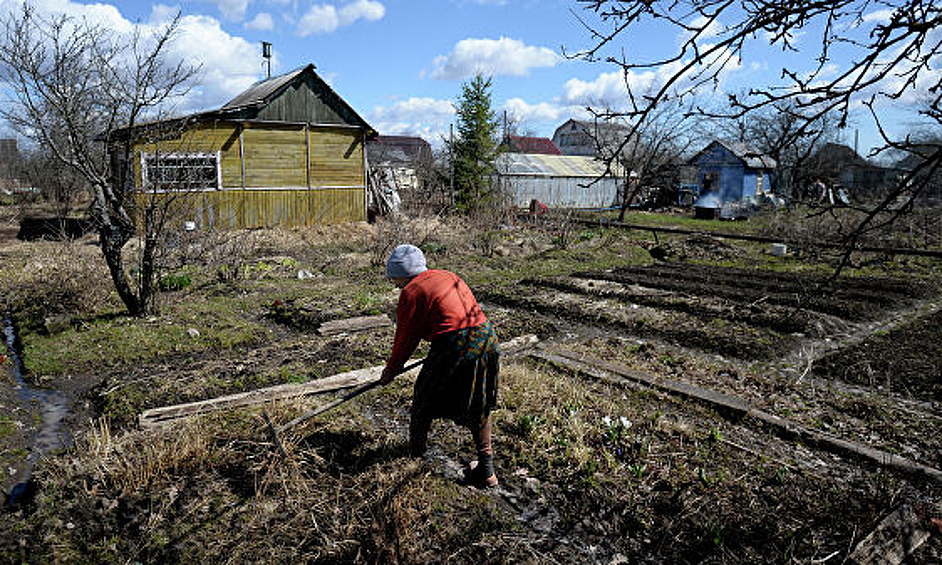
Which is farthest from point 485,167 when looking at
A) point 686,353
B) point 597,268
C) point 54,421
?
point 54,421

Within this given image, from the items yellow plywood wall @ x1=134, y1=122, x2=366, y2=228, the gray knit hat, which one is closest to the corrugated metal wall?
yellow plywood wall @ x1=134, y1=122, x2=366, y2=228

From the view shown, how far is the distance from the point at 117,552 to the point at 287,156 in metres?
16.1

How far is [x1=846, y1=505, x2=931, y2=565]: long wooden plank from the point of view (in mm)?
3105

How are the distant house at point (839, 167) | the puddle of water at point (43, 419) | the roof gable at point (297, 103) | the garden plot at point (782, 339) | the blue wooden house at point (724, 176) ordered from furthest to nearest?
the blue wooden house at point (724, 176) → the roof gable at point (297, 103) → the garden plot at point (782, 339) → the puddle of water at point (43, 419) → the distant house at point (839, 167)

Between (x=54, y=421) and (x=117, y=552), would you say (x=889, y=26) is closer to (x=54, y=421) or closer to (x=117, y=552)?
(x=117, y=552)

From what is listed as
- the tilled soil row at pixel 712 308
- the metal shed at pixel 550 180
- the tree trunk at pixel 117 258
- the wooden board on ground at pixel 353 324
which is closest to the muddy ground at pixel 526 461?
the tilled soil row at pixel 712 308

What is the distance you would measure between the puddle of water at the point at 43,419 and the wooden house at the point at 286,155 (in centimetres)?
974

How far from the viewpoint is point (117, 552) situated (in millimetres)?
3266

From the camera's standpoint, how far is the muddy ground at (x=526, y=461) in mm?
3322

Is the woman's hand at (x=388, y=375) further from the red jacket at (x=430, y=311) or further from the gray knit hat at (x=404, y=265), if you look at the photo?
the gray knit hat at (x=404, y=265)

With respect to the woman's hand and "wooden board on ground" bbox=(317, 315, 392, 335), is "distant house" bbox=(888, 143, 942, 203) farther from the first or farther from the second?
"wooden board on ground" bbox=(317, 315, 392, 335)

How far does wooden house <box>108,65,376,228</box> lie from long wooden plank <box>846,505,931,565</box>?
15.6 meters

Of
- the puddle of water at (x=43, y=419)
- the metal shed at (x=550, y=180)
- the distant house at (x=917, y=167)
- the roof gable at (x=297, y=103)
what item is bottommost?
the puddle of water at (x=43, y=419)

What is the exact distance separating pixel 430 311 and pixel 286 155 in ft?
52.2
